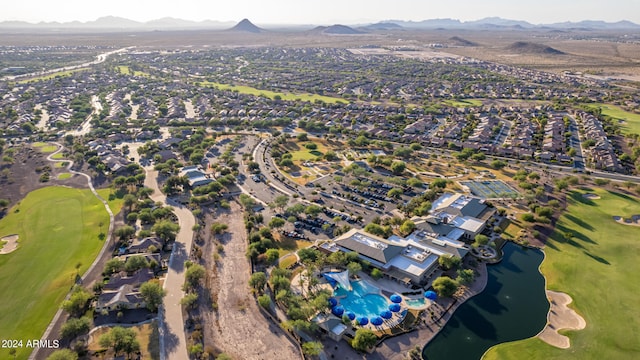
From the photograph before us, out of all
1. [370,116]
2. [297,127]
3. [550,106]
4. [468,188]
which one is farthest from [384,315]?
[550,106]

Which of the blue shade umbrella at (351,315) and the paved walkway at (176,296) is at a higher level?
the blue shade umbrella at (351,315)

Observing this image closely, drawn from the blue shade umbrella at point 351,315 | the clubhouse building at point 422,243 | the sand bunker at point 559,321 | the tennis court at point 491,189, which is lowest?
the sand bunker at point 559,321

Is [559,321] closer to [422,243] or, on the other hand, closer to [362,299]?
[422,243]

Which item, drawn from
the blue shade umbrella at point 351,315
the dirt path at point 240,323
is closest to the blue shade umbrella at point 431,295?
the blue shade umbrella at point 351,315

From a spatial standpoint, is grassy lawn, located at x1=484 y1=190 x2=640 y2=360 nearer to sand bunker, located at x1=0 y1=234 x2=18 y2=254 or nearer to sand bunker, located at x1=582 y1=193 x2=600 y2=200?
sand bunker, located at x1=582 y1=193 x2=600 y2=200

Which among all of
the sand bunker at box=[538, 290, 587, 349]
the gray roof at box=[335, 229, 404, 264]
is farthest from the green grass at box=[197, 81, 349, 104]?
the sand bunker at box=[538, 290, 587, 349]

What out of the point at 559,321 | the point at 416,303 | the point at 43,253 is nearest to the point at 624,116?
the point at 559,321

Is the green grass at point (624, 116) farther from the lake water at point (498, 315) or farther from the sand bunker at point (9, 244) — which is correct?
the sand bunker at point (9, 244)
